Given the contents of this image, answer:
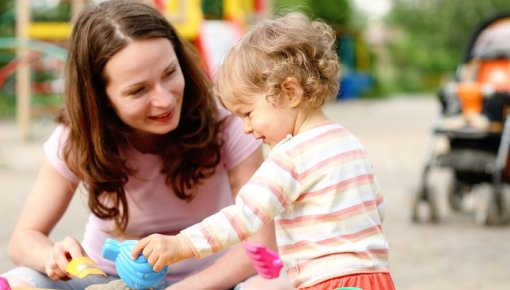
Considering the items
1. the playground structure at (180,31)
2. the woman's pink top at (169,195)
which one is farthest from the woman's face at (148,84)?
the playground structure at (180,31)

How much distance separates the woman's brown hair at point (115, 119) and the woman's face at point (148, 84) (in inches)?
1.2

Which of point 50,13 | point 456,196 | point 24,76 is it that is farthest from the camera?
point 50,13

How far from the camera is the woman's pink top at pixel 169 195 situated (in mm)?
2295

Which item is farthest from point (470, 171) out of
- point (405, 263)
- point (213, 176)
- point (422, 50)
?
point (422, 50)

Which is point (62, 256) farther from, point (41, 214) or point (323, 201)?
point (323, 201)

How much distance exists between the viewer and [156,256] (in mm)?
1654

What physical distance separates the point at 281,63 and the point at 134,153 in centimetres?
68

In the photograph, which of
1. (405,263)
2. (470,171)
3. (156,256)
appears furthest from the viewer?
(470,171)

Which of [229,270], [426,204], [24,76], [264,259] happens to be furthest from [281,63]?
[24,76]

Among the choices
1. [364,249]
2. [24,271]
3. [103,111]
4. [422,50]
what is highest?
[103,111]

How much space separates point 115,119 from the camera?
2254 mm

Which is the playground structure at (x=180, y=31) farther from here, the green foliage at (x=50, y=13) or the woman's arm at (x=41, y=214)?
the woman's arm at (x=41, y=214)

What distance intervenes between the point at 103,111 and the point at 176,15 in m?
6.21

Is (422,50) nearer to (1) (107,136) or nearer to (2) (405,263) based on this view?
(2) (405,263)
